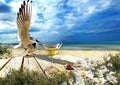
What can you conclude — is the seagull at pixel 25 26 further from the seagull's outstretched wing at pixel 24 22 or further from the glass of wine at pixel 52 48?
the glass of wine at pixel 52 48

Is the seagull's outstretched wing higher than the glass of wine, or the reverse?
the seagull's outstretched wing

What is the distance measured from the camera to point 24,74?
16.2 ft

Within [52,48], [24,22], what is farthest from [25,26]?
[52,48]

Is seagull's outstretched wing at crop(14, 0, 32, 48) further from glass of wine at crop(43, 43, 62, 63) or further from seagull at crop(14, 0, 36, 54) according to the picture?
glass of wine at crop(43, 43, 62, 63)

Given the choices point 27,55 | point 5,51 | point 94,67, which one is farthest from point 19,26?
point 5,51

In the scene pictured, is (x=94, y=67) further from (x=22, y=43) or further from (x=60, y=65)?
(x=60, y=65)

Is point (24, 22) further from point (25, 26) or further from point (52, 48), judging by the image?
point (52, 48)

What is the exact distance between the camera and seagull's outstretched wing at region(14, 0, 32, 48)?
5.50 m

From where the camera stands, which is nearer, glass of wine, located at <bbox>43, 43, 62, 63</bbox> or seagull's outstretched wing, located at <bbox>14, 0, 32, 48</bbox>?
seagull's outstretched wing, located at <bbox>14, 0, 32, 48</bbox>

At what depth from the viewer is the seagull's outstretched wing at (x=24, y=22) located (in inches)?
216

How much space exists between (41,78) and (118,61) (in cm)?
235

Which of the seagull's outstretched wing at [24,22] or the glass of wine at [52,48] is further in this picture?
the glass of wine at [52,48]

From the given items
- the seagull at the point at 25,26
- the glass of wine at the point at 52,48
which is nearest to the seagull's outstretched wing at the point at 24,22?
the seagull at the point at 25,26

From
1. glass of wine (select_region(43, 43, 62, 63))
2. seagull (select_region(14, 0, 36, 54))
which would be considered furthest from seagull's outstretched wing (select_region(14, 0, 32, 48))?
glass of wine (select_region(43, 43, 62, 63))
